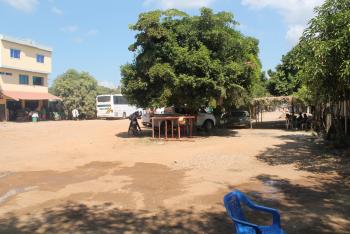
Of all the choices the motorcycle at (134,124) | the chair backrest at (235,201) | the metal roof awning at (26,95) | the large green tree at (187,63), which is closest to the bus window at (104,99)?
the metal roof awning at (26,95)

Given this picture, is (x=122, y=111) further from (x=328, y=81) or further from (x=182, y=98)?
(x=328, y=81)

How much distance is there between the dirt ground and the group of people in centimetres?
881

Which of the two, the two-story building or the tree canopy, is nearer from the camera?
the two-story building

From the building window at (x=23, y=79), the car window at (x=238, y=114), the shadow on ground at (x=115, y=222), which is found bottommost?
the shadow on ground at (x=115, y=222)

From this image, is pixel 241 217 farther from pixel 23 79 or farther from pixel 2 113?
pixel 23 79

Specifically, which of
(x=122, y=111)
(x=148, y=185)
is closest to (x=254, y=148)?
(x=148, y=185)

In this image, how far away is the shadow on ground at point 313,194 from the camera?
19.7 ft

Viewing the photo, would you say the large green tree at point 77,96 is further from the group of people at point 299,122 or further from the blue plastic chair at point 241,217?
the blue plastic chair at point 241,217

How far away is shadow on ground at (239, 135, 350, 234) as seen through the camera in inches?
237

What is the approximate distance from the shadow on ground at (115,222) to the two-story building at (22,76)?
1320 inches

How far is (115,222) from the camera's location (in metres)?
6.30

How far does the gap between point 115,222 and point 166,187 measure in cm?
271

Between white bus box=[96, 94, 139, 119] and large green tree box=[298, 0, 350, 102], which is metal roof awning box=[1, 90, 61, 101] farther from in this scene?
large green tree box=[298, 0, 350, 102]

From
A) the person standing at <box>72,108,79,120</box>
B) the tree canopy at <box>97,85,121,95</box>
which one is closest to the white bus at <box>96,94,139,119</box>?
the person standing at <box>72,108,79,120</box>
